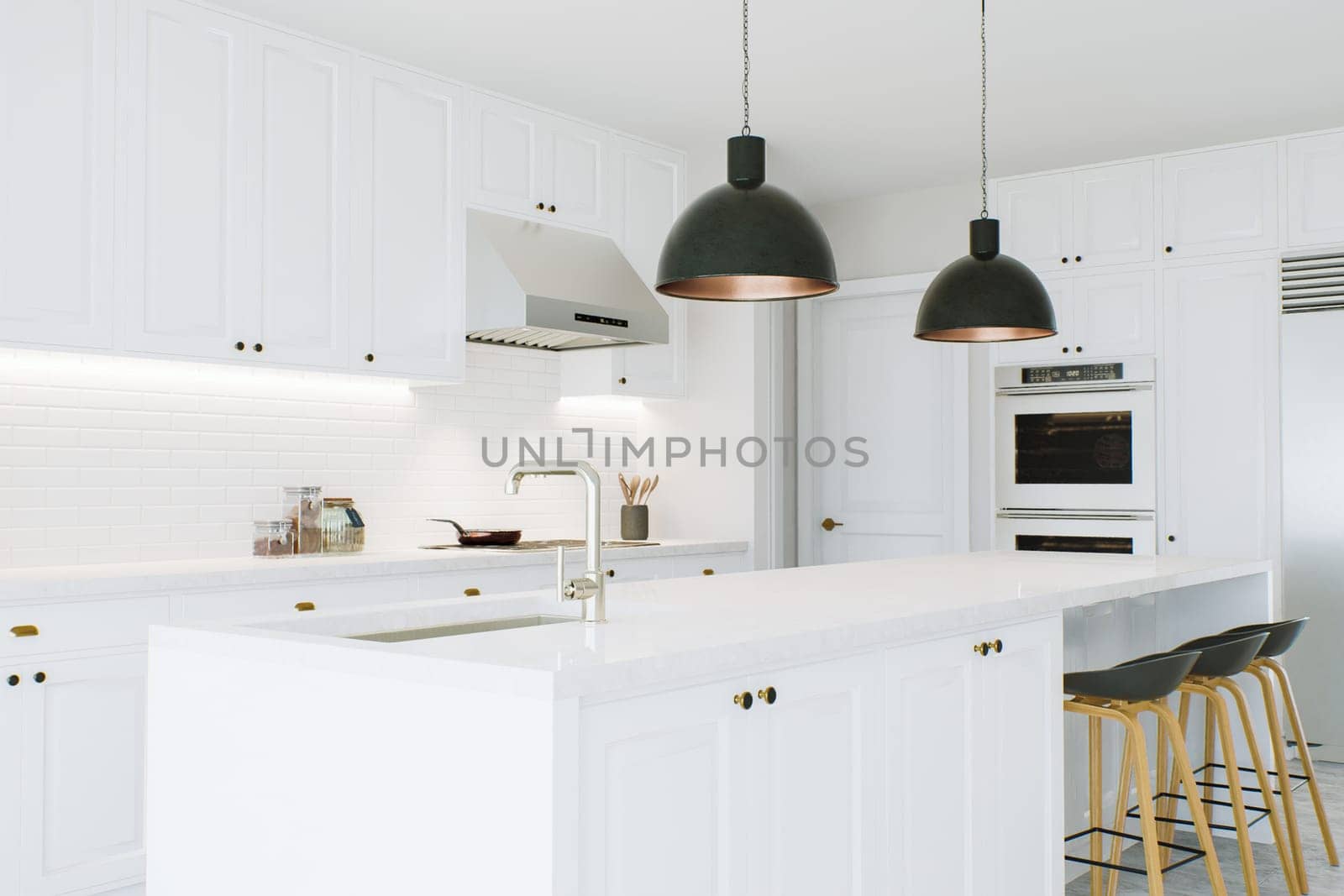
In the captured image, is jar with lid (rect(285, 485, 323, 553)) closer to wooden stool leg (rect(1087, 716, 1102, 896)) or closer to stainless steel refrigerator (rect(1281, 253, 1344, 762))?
wooden stool leg (rect(1087, 716, 1102, 896))

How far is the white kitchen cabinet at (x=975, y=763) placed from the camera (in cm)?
232

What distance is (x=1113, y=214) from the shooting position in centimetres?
555

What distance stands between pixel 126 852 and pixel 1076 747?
9.13ft

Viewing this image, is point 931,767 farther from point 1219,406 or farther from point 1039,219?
point 1039,219

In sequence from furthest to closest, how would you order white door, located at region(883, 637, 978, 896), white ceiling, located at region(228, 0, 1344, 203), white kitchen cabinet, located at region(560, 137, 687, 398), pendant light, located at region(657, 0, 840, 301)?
white kitchen cabinet, located at region(560, 137, 687, 398) < white ceiling, located at region(228, 0, 1344, 203) < pendant light, located at region(657, 0, 840, 301) < white door, located at region(883, 637, 978, 896)

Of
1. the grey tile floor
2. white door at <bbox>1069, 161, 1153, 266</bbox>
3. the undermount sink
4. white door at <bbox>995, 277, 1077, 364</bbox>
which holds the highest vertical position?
white door at <bbox>1069, 161, 1153, 266</bbox>

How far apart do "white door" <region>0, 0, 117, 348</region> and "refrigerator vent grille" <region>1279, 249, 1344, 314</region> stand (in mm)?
4669

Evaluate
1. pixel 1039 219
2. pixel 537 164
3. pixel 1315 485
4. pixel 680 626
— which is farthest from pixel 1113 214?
pixel 680 626

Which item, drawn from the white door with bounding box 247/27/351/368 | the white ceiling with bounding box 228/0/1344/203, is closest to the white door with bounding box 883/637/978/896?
the white ceiling with bounding box 228/0/1344/203

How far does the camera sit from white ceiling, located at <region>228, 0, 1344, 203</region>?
3.80m

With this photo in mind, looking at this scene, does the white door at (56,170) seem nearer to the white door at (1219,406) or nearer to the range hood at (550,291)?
the range hood at (550,291)

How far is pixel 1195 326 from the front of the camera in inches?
211

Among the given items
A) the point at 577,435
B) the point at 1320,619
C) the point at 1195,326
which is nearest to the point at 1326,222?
the point at 1195,326

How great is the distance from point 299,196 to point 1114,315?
3.73 m
